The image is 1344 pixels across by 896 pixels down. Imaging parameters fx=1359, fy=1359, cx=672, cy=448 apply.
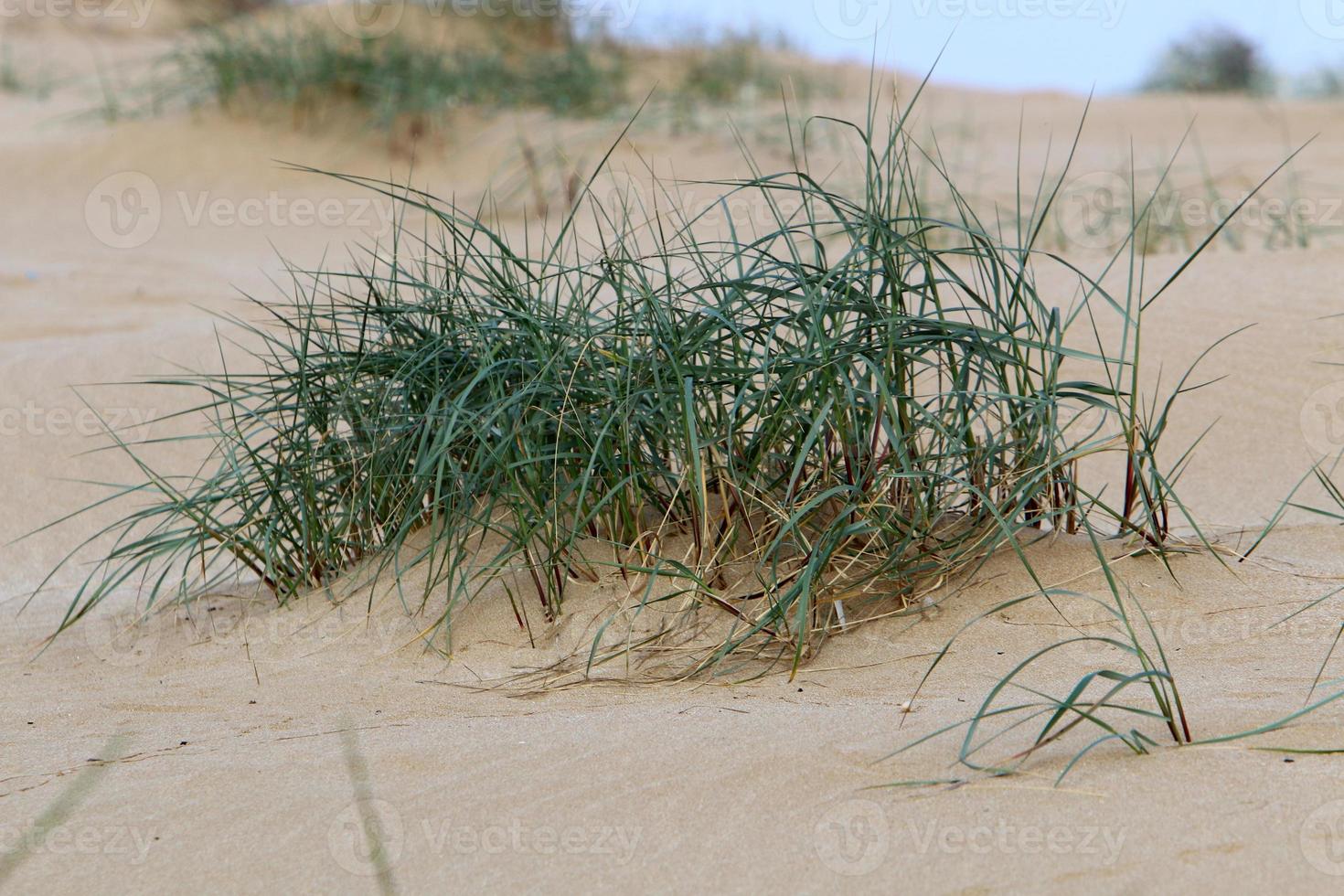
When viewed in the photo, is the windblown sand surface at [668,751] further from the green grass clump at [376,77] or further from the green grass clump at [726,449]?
the green grass clump at [376,77]

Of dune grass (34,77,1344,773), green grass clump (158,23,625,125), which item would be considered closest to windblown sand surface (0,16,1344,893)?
dune grass (34,77,1344,773)

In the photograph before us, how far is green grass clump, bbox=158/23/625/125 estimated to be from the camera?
7.25 meters

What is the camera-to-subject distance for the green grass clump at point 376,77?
7.25 metres

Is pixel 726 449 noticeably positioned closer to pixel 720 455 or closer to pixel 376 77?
pixel 720 455

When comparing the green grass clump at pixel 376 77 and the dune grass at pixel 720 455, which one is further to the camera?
the green grass clump at pixel 376 77

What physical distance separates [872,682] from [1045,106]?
28.9 feet

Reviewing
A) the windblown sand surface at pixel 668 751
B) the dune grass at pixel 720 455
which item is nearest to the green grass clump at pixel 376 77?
the windblown sand surface at pixel 668 751

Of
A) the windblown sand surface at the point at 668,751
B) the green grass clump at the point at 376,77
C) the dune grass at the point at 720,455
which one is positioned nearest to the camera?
the windblown sand surface at the point at 668,751

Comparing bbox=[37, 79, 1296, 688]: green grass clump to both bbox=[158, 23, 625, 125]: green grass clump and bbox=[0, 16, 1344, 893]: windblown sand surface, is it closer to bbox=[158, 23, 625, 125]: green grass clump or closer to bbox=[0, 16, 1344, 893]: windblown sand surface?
bbox=[0, 16, 1344, 893]: windblown sand surface

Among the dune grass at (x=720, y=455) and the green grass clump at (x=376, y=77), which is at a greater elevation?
the green grass clump at (x=376, y=77)

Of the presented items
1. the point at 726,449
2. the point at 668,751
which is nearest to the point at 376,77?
the point at 726,449

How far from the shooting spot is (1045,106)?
32.6 feet

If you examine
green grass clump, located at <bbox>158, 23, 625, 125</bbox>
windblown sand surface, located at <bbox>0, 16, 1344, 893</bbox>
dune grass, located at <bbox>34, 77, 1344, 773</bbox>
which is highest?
green grass clump, located at <bbox>158, 23, 625, 125</bbox>

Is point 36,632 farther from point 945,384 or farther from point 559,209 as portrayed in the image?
point 559,209
